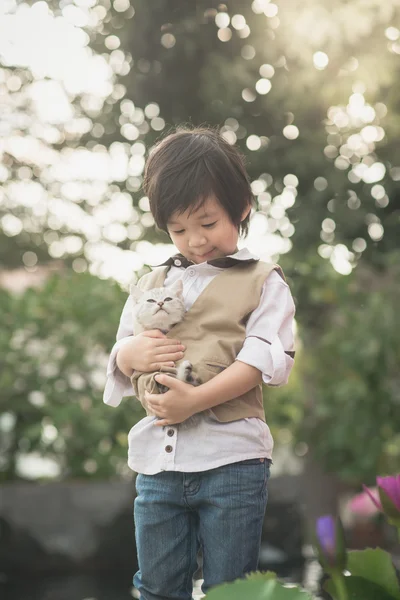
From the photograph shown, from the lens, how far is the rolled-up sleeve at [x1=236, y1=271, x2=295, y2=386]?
1844mm

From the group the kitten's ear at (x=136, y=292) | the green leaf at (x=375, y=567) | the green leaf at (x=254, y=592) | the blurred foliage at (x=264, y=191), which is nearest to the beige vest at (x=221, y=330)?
the kitten's ear at (x=136, y=292)

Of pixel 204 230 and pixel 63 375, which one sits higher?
pixel 204 230

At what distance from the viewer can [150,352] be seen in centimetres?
188

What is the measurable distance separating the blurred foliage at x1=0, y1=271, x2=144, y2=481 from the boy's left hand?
3.29 meters

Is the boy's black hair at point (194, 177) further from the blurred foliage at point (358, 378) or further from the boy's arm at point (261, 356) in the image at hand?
the blurred foliage at point (358, 378)

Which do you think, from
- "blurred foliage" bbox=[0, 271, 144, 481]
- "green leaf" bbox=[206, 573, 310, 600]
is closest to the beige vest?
"green leaf" bbox=[206, 573, 310, 600]

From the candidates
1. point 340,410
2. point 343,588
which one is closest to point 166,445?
point 343,588

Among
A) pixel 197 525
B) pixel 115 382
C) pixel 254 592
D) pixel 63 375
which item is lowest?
pixel 63 375

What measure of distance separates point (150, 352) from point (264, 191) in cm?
190

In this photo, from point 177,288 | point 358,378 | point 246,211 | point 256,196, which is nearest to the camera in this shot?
point 177,288

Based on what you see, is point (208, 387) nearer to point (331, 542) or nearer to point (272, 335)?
point (272, 335)

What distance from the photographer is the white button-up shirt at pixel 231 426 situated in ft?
6.10

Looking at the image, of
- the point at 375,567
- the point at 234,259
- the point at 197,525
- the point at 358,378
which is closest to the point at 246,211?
the point at 234,259

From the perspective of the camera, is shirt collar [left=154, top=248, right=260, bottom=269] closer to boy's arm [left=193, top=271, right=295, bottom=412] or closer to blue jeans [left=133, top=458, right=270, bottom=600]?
boy's arm [left=193, top=271, right=295, bottom=412]
